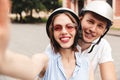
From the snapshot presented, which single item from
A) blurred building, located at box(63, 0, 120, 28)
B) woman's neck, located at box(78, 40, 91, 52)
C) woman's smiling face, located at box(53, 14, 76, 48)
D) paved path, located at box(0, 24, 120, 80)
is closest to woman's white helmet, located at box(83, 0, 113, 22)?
woman's neck, located at box(78, 40, 91, 52)

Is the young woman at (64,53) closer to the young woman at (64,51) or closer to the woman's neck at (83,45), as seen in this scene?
the young woman at (64,51)

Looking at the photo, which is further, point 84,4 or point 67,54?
point 84,4

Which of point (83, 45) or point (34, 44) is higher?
point (83, 45)

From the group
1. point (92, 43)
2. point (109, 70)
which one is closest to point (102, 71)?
point (109, 70)

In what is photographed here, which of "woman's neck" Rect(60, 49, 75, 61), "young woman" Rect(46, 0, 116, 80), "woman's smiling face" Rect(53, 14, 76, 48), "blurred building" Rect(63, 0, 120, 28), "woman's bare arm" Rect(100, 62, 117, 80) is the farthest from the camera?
"blurred building" Rect(63, 0, 120, 28)

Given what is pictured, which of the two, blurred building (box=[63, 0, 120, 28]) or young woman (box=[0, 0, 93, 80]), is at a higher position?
young woman (box=[0, 0, 93, 80])

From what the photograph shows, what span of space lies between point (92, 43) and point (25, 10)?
33836mm

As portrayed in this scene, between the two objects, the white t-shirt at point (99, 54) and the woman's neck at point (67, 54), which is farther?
the white t-shirt at point (99, 54)

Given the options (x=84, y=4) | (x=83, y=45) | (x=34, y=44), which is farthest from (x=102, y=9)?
(x=84, y=4)

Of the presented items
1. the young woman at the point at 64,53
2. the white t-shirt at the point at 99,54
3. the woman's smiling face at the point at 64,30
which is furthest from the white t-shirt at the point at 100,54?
the woman's smiling face at the point at 64,30

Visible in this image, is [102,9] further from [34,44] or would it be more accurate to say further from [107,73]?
[34,44]

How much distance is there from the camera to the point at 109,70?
2238mm

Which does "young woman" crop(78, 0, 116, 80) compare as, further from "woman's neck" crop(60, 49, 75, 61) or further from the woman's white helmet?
"woman's neck" crop(60, 49, 75, 61)

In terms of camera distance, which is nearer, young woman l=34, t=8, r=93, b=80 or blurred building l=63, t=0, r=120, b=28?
young woman l=34, t=8, r=93, b=80
